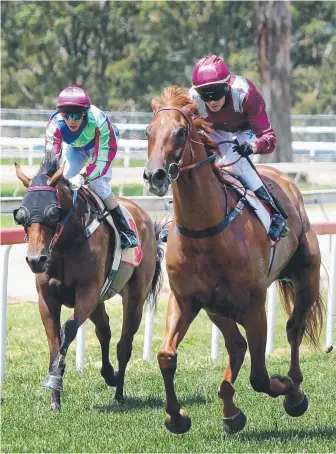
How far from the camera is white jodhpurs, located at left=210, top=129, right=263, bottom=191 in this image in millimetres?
6000

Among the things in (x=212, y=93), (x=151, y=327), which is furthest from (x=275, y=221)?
(x=151, y=327)

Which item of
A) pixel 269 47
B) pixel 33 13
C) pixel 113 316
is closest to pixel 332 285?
pixel 113 316

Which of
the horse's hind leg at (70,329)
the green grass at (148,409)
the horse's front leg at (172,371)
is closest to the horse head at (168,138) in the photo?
the horse's front leg at (172,371)

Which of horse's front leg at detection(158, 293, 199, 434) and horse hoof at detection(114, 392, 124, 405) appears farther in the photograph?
horse hoof at detection(114, 392, 124, 405)

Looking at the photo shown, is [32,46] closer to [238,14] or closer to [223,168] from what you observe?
[238,14]

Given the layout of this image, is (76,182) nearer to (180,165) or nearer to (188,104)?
(188,104)

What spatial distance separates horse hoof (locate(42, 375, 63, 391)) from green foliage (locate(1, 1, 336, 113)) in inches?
1441

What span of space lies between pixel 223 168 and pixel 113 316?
5117mm

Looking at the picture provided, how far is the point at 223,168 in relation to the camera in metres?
6.04

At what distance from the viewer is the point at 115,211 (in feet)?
23.8

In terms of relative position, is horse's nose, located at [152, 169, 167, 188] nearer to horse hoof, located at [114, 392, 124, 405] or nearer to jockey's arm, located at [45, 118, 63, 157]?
jockey's arm, located at [45, 118, 63, 157]

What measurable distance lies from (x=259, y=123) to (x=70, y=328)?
1.74m

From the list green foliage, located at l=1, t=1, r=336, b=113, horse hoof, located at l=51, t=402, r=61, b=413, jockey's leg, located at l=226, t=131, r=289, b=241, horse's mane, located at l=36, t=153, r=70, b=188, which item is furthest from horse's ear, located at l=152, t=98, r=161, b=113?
green foliage, located at l=1, t=1, r=336, b=113

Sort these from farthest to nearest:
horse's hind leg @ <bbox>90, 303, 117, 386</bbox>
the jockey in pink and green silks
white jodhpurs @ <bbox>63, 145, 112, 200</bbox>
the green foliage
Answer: the green foliage
horse's hind leg @ <bbox>90, 303, 117, 386</bbox>
white jodhpurs @ <bbox>63, 145, 112, 200</bbox>
the jockey in pink and green silks
